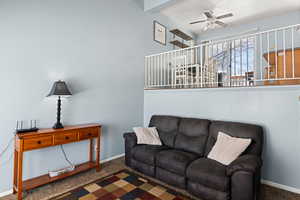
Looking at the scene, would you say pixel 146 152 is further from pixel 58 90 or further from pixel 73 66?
pixel 73 66

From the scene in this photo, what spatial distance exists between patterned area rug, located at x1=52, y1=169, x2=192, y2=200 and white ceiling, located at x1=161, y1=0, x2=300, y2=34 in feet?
12.6

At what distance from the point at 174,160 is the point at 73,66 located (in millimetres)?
2192

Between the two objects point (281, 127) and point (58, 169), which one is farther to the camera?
point (58, 169)

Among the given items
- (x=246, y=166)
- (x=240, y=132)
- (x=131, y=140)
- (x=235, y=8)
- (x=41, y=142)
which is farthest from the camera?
(x=235, y=8)

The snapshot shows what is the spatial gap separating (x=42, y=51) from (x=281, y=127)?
3599 mm

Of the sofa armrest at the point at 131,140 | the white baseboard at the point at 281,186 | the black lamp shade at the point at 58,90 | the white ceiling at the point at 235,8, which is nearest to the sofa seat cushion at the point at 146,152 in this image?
the sofa armrest at the point at 131,140

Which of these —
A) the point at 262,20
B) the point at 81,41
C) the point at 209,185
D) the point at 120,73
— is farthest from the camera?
the point at 262,20

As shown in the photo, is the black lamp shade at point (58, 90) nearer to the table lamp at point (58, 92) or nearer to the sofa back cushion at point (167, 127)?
the table lamp at point (58, 92)

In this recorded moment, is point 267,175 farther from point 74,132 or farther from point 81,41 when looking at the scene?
point 81,41

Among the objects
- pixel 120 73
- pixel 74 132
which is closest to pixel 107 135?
pixel 74 132

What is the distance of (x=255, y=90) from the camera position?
2449 mm

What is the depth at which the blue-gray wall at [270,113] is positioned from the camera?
218 cm

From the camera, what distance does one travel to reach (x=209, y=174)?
1.85m

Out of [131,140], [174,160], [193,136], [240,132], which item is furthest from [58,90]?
[240,132]
